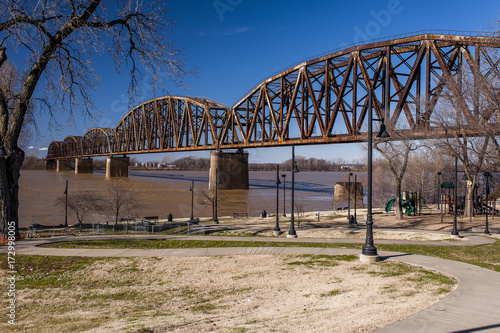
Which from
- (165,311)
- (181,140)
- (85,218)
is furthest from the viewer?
(181,140)

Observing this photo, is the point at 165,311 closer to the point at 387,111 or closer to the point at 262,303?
the point at 262,303

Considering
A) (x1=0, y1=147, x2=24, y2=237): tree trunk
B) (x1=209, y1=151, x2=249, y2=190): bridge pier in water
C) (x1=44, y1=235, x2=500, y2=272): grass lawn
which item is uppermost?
(x1=209, y1=151, x2=249, y2=190): bridge pier in water

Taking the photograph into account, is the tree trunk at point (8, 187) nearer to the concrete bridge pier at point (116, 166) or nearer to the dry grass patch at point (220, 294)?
the dry grass patch at point (220, 294)

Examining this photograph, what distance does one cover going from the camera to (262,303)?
909cm

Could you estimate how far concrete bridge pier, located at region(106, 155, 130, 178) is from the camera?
142m

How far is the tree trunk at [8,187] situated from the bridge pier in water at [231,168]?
65.7 m

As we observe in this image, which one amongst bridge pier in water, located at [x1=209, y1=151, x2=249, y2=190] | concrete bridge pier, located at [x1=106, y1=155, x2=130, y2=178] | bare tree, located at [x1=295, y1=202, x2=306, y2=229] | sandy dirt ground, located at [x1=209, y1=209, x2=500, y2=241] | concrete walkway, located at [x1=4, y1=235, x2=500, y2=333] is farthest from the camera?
concrete bridge pier, located at [x1=106, y1=155, x2=130, y2=178]

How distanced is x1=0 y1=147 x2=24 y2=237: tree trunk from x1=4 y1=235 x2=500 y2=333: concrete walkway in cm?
128

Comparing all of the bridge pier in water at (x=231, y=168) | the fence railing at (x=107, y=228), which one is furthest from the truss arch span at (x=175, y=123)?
the fence railing at (x=107, y=228)

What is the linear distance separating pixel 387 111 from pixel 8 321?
3837 cm

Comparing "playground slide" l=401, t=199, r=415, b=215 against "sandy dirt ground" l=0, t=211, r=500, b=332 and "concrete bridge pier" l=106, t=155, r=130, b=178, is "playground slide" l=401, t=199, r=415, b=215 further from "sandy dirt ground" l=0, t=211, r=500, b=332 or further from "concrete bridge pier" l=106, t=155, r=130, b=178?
"concrete bridge pier" l=106, t=155, r=130, b=178

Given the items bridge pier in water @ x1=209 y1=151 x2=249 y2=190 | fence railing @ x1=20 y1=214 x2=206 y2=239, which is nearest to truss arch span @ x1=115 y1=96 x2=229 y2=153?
bridge pier in water @ x1=209 y1=151 x2=249 y2=190

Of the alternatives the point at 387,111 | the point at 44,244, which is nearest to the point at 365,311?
the point at 44,244

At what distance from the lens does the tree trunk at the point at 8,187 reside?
56.1ft
